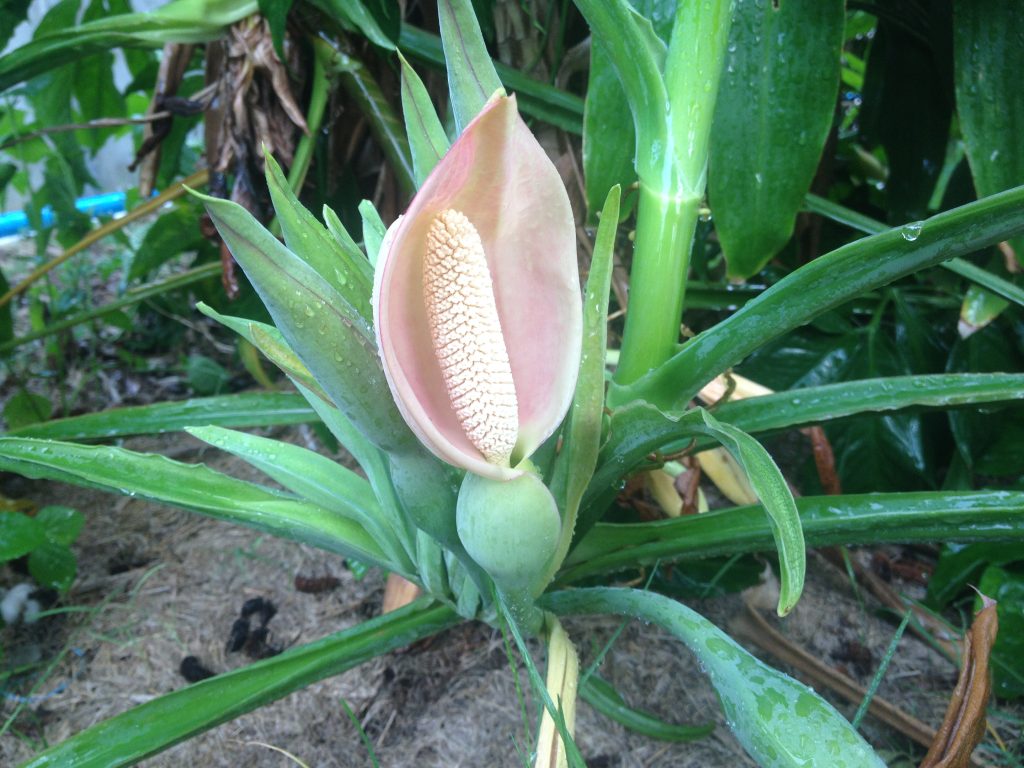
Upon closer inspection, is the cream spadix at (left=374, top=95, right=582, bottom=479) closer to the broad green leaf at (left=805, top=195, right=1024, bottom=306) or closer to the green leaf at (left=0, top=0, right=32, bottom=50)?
the broad green leaf at (left=805, top=195, right=1024, bottom=306)

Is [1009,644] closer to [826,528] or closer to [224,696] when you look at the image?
→ [826,528]

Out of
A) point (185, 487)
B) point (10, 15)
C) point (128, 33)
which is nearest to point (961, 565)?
point (185, 487)

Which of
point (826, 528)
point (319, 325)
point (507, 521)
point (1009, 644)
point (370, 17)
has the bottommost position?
point (1009, 644)

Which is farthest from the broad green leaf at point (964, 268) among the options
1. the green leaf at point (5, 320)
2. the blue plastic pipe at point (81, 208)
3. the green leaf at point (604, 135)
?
the blue plastic pipe at point (81, 208)

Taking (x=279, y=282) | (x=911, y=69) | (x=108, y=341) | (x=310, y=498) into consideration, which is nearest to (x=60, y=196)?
(x=108, y=341)

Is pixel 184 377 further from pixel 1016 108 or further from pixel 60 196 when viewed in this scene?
pixel 1016 108

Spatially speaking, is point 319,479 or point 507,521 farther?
point 319,479

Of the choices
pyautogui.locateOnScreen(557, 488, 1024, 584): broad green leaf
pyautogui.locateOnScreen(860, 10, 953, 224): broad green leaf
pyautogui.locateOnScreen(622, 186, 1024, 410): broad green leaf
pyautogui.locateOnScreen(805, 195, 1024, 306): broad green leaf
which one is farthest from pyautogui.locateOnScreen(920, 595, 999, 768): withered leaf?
pyautogui.locateOnScreen(860, 10, 953, 224): broad green leaf
